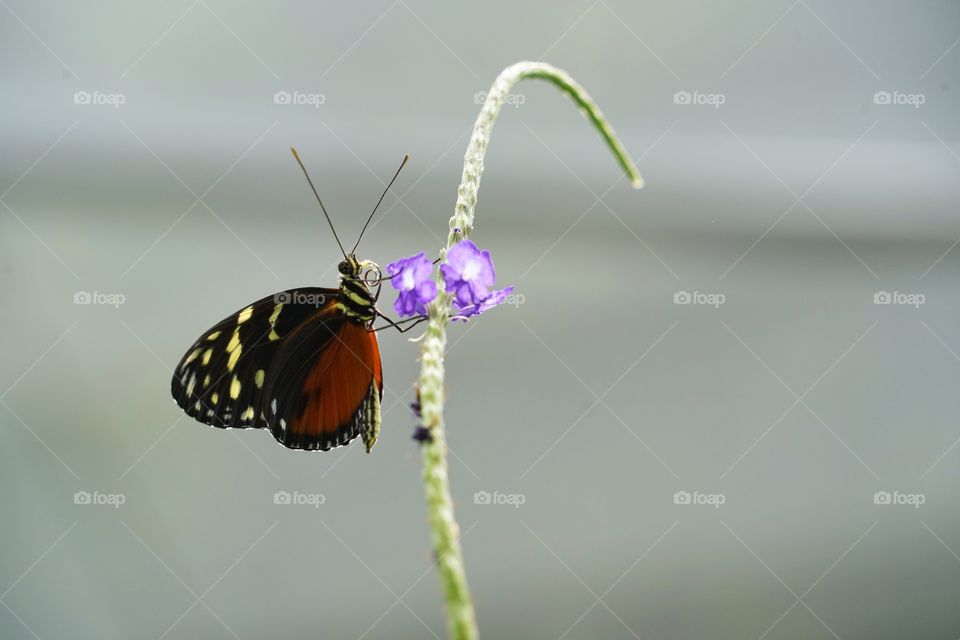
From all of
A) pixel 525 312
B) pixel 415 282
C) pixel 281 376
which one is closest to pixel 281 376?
pixel 281 376

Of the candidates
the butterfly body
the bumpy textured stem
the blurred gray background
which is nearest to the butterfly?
the butterfly body

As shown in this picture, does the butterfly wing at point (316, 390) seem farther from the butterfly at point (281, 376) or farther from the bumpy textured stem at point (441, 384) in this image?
the bumpy textured stem at point (441, 384)

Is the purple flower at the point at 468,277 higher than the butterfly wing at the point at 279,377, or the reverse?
the butterfly wing at the point at 279,377

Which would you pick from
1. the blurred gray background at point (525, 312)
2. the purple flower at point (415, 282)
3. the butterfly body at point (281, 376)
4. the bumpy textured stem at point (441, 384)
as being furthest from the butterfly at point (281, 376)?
the blurred gray background at point (525, 312)

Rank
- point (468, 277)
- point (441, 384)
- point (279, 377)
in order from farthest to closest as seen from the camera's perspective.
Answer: point (279, 377) < point (468, 277) < point (441, 384)

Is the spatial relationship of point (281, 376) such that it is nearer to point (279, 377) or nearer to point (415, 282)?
point (279, 377)

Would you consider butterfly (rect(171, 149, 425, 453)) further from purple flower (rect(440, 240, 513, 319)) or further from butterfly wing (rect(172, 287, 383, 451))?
purple flower (rect(440, 240, 513, 319))

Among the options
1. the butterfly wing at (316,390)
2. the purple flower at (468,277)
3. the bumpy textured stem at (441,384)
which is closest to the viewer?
the bumpy textured stem at (441,384)
